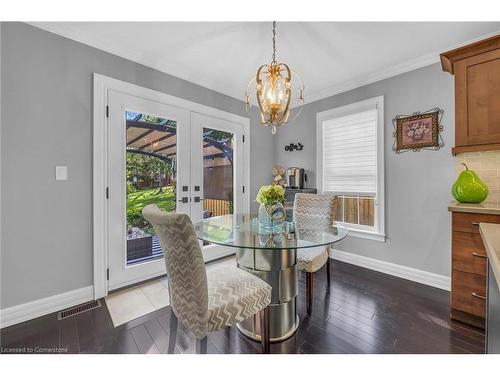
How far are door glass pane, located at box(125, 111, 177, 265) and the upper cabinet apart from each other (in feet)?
9.77

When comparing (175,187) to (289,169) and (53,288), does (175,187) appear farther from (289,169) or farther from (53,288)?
(289,169)

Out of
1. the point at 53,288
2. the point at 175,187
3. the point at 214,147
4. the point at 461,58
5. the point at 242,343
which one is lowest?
the point at 242,343

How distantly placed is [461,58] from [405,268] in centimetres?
225

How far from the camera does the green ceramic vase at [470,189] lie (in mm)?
2033

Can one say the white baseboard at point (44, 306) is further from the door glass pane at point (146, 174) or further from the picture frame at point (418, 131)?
the picture frame at point (418, 131)

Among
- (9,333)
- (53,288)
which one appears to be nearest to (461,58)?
(53,288)

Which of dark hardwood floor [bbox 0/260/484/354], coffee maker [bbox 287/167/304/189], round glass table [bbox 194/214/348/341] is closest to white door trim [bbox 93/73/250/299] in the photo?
dark hardwood floor [bbox 0/260/484/354]

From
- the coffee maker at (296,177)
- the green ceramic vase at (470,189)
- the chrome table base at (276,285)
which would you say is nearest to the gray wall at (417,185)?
the green ceramic vase at (470,189)

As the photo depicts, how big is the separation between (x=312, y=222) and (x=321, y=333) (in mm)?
1048

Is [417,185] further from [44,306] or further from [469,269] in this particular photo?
[44,306]

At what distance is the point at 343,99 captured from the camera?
3.29 metres

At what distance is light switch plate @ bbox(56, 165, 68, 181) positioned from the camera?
6.63 ft

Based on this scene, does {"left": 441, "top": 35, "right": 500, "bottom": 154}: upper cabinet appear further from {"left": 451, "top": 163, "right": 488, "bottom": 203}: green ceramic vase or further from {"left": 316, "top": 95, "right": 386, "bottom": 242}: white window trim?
{"left": 316, "top": 95, "right": 386, "bottom": 242}: white window trim

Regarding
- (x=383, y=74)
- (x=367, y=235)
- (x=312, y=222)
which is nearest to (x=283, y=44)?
(x=383, y=74)
